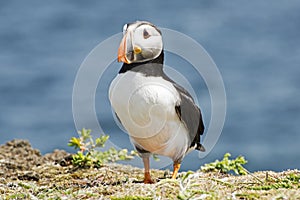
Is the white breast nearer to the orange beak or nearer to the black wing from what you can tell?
the black wing

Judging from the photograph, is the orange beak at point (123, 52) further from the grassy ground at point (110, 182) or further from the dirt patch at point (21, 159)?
the dirt patch at point (21, 159)

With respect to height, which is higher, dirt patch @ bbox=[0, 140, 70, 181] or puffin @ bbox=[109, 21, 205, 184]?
dirt patch @ bbox=[0, 140, 70, 181]

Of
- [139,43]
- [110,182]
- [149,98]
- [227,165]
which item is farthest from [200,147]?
[139,43]

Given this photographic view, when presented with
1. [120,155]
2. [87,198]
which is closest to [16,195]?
[87,198]

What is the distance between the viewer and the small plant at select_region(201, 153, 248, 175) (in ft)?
28.3

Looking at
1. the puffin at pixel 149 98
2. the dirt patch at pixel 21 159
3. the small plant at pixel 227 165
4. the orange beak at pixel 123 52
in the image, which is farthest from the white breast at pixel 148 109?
the dirt patch at pixel 21 159

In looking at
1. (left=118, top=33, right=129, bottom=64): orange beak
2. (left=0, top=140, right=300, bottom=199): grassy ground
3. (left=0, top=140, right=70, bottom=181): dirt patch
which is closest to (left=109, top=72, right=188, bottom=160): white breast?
(left=118, top=33, right=129, bottom=64): orange beak

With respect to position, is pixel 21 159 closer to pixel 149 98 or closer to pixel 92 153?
pixel 92 153

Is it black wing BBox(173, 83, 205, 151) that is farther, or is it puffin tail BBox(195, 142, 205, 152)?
puffin tail BBox(195, 142, 205, 152)

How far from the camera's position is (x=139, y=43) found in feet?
23.0

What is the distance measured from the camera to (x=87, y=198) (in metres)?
5.64

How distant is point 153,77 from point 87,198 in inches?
78.7

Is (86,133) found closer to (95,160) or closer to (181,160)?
(95,160)

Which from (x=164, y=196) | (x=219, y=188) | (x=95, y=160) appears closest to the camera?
(x=164, y=196)
